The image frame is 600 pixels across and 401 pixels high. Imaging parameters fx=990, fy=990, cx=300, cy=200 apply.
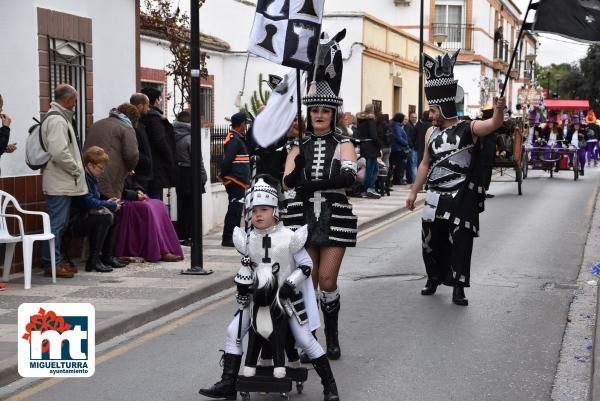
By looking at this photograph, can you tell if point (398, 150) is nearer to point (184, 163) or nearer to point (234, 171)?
point (234, 171)

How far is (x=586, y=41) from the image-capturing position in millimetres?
9266

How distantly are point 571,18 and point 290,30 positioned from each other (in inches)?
135

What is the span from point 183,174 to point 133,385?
7.15m

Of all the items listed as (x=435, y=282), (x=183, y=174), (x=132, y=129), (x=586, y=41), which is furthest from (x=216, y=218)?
(x=586, y=41)

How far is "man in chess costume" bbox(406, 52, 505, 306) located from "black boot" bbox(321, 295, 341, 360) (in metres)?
2.46

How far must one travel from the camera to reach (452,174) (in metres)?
9.52

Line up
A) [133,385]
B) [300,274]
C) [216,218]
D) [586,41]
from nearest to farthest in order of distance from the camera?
1. [300,274]
2. [133,385]
3. [586,41]
4. [216,218]

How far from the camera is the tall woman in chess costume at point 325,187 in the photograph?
715 cm

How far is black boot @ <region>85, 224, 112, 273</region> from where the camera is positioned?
1098 centimetres

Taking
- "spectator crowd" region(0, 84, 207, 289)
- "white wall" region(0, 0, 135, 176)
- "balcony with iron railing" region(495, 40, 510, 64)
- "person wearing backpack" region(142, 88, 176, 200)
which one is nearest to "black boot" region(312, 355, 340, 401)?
"spectator crowd" region(0, 84, 207, 289)

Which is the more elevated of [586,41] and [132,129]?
[586,41]

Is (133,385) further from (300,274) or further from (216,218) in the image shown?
(216,218)

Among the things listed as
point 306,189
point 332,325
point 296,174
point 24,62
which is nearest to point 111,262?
point 24,62

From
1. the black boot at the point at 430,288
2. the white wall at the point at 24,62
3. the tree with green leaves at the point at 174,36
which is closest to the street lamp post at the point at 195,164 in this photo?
the white wall at the point at 24,62
